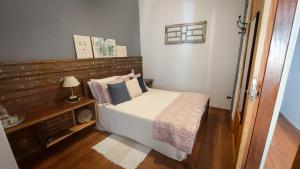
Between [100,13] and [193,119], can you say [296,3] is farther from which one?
[100,13]

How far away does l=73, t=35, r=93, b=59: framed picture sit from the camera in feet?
7.32

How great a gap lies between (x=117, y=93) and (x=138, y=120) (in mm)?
692

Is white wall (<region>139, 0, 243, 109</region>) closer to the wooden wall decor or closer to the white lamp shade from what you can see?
the wooden wall decor

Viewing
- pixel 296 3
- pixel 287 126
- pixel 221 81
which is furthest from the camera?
pixel 221 81

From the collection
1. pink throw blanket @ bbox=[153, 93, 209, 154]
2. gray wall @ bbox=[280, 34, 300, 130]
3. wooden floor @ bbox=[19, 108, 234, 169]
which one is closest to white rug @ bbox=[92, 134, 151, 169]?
wooden floor @ bbox=[19, 108, 234, 169]

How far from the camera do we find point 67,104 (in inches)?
77.7

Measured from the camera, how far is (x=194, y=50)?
10.4ft

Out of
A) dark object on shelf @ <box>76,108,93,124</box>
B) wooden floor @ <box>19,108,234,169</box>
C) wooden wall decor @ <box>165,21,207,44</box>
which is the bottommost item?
wooden floor @ <box>19,108,234,169</box>

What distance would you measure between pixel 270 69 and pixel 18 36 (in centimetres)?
260

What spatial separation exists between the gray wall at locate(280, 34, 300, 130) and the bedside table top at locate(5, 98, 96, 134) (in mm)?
3378

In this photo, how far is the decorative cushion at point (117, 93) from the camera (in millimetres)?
2244

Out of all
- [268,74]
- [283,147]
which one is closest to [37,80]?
[268,74]

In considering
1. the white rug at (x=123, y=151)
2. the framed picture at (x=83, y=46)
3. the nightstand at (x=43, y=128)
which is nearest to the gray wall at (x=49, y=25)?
the framed picture at (x=83, y=46)

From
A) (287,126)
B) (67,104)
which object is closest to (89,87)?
(67,104)
